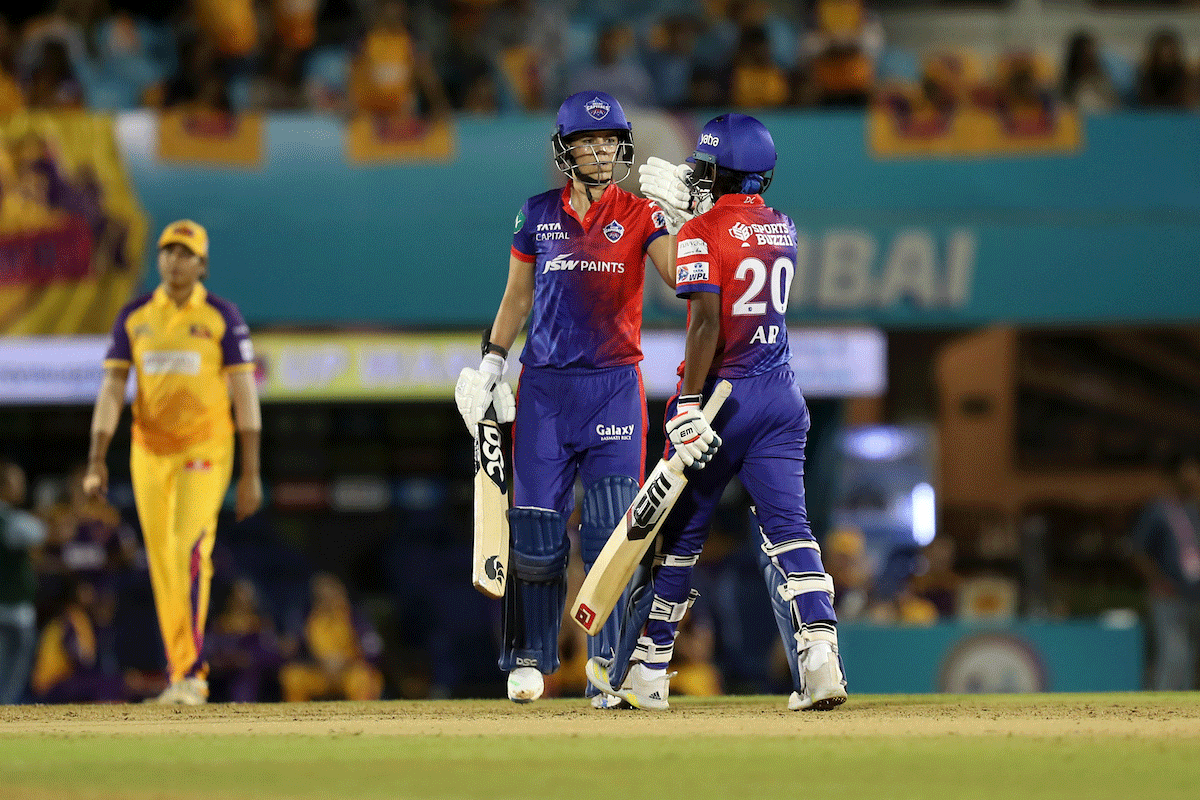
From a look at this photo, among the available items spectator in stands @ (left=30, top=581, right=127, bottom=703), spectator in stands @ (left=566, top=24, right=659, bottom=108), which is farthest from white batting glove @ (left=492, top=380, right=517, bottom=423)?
spectator in stands @ (left=566, top=24, right=659, bottom=108)

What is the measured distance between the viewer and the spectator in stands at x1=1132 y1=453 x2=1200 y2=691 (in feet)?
34.4

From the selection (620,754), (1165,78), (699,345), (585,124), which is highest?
(1165,78)

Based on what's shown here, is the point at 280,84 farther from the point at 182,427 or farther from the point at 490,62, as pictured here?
the point at 182,427

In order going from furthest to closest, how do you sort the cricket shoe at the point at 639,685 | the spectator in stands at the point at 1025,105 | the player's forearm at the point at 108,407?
1. the spectator in stands at the point at 1025,105
2. the player's forearm at the point at 108,407
3. the cricket shoe at the point at 639,685

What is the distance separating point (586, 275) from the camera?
5.63 m

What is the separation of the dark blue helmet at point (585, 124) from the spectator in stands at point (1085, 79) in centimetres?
840

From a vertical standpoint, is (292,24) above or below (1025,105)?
above

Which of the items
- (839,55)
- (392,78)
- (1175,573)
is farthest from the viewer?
(839,55)

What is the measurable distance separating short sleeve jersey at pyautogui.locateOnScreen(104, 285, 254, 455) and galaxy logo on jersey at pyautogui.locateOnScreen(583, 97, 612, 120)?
7.14 ft

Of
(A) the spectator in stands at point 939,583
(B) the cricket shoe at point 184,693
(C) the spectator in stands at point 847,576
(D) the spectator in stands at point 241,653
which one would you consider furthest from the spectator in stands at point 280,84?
(B) the cricket shoe at point 184,693

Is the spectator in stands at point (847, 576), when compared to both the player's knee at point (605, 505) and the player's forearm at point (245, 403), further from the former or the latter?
the player's knee at point (605, 505)

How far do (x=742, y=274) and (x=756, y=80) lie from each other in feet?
25.4

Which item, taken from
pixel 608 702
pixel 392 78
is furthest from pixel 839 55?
pixel 608 702

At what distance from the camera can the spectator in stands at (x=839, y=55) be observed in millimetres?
12718
